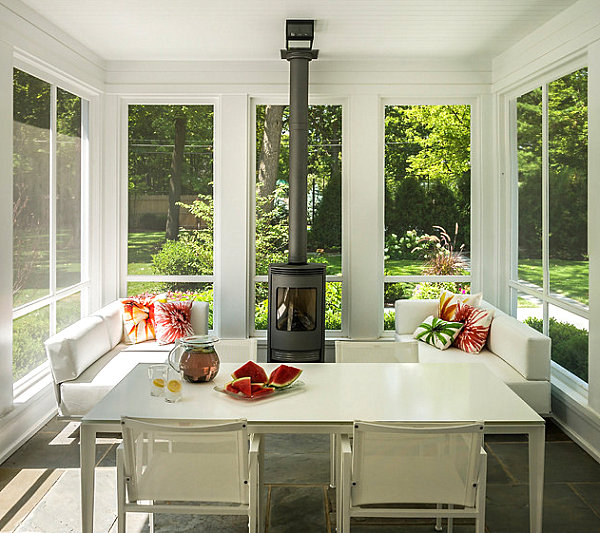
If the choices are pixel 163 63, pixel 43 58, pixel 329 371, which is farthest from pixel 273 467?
pixel 163 63

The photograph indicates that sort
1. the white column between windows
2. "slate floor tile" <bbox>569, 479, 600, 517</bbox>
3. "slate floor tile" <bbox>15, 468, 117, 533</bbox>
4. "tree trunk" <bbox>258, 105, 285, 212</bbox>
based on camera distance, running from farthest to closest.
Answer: "tree trunk" <bbox>258, 105, 285, 212</bbox>
the white column between windows
"slate floor tile" <bbox>569, 479, 600, 517</bbox>
"slate floor tile" <bbox>15, 468, 117, 533</bbox>

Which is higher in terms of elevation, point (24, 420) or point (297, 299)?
point (297, 299)

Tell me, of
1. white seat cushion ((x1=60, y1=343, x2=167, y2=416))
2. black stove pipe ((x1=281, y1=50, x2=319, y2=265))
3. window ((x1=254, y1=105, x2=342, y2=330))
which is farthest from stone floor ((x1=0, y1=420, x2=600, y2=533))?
window ((x1=254, y1=105, x2=342, y2=330))

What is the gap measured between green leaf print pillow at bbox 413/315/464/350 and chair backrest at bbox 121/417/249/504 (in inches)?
121

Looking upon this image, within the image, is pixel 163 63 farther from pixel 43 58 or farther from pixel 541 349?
pixel 541 349

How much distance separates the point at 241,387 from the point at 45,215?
109 inches

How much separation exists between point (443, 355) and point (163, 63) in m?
3.60

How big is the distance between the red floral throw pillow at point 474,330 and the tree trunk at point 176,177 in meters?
2.77

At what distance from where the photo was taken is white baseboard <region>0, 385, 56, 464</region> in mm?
4031

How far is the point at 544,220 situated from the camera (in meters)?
4.99

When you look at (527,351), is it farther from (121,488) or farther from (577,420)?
(121,488)

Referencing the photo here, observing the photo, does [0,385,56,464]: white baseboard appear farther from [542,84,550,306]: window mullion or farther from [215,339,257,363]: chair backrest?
[542,84,550,306]: window mullion

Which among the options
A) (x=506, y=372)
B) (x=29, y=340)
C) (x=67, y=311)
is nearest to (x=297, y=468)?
(x=506, y=372)

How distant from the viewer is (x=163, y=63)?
6.03 metres
